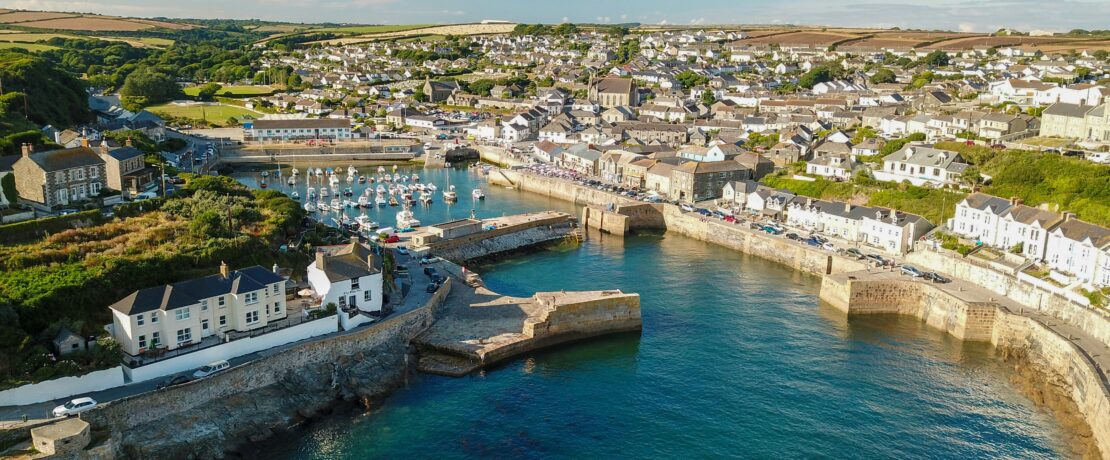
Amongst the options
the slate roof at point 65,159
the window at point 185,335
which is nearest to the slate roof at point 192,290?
the window at point 185,335

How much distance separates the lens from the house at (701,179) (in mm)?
48781

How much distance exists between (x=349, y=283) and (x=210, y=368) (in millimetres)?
5523

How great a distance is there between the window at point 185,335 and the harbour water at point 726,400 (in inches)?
159

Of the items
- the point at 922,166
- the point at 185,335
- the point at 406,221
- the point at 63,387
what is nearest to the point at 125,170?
the point at 406,221

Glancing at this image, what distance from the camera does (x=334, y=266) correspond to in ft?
87.3

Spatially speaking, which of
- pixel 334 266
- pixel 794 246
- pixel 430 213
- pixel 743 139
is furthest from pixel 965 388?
pixel 743 139

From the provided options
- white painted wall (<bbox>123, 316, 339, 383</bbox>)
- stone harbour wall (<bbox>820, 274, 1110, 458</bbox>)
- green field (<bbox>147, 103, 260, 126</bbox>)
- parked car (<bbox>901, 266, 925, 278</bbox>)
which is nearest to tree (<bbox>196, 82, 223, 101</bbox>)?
green field (<bbox>147, 103, 260, 126</bbox>)

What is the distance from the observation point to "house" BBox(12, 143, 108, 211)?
101 ft

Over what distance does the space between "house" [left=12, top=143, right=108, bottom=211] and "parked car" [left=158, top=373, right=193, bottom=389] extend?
13493mm

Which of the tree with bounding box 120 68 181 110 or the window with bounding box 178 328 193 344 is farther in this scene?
the tree with bounding box 120 68 181 110

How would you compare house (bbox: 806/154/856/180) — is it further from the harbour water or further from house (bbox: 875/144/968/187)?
the harbour water

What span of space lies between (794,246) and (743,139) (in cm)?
2453

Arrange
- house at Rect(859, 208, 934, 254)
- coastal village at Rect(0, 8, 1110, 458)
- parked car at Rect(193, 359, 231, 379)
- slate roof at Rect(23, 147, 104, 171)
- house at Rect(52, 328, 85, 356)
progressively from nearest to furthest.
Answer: house at Rect(52, 328, 85, 356)
parked car at Rect(193, 359, 231, 379)
coastal village at Rect(0, 8, 1110, 458)
slate roof at Rect(23, 147, 104, 171)
house at Rect(859, 208, 934, 254)

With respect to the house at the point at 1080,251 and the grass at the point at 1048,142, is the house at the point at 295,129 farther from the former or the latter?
the house at the point at 1080,251
